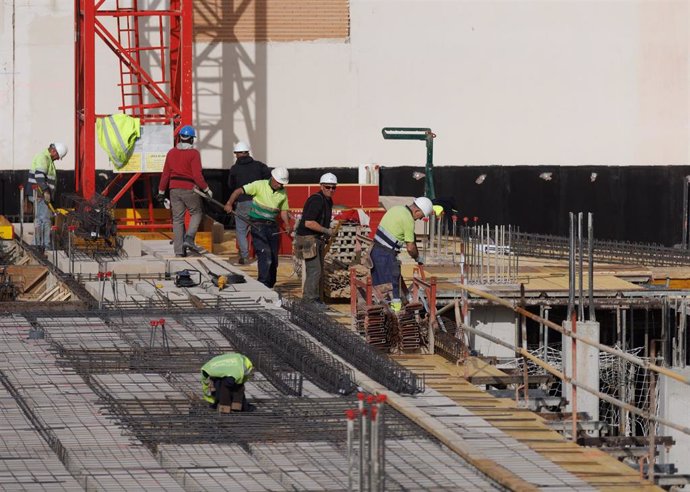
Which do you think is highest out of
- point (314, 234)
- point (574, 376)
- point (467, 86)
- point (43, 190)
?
point (467, 86)

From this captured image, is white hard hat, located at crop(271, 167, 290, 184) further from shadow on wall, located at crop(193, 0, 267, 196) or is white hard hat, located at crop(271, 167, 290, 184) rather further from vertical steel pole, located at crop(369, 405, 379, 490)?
vertical steel pole, located at crop(369, 405, 379, 490)

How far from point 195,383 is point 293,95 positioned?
16087 mm

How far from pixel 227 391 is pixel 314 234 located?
6678 mm

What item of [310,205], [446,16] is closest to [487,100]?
[446,16]

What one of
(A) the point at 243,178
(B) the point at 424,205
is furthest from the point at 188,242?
(B) the point at 424,205

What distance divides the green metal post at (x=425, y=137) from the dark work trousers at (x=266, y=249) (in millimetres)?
6699

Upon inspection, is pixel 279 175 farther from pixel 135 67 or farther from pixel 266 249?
pixel 135 67

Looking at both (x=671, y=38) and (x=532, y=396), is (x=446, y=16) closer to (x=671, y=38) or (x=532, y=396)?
(x=671, y=38)

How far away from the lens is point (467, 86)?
32188 millimetres

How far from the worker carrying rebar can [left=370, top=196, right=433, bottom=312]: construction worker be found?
483 centimetres

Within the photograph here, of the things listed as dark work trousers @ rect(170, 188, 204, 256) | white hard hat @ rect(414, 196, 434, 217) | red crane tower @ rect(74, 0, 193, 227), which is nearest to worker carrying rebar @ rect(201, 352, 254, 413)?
white hard hat @ rect(414, 196, 434, 217)

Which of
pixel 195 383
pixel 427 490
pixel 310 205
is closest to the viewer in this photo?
pixel 427 490

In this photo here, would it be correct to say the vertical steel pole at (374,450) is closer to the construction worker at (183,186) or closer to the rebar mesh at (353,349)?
the rebar mesh at (353,349)

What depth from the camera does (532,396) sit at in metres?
18.0
